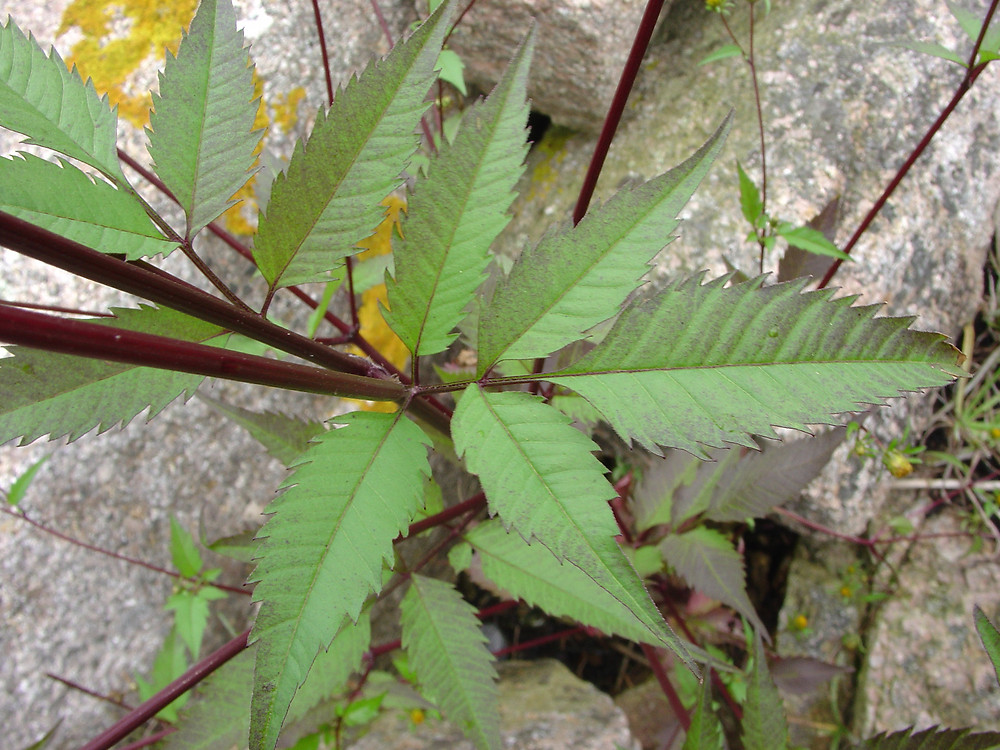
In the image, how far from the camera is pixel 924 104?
1.83 meters

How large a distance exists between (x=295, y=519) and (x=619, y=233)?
414 millimetres

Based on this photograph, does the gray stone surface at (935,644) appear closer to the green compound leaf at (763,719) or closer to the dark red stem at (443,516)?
the green compound leaf at (763,719)

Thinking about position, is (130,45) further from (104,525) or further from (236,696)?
(236,696)

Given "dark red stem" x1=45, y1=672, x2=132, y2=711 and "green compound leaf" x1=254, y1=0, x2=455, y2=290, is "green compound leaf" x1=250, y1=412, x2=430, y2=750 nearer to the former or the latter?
"green compound leaf" x1=254, y1=0, x2=455, y2=290

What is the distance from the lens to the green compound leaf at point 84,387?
0.67m

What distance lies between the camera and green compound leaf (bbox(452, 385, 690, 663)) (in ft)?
1.73

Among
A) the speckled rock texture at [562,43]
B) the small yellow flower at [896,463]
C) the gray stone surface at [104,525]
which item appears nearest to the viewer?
the small yellow flower at [896,463]

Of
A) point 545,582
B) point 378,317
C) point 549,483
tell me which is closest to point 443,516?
point 545,582

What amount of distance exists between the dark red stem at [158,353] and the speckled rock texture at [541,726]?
1.28m

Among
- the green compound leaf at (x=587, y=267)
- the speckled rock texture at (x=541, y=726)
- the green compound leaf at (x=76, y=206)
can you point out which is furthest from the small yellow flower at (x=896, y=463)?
the green compound leaf at (x=76, y=206)

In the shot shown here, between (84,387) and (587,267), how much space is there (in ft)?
1.78

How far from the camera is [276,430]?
46.7 inches

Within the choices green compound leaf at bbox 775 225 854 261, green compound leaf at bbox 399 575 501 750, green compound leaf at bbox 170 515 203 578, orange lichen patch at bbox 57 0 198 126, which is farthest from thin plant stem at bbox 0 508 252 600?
green compound leaf at bbox 775 225 854 261

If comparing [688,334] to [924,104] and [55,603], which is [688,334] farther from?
[55,603]
